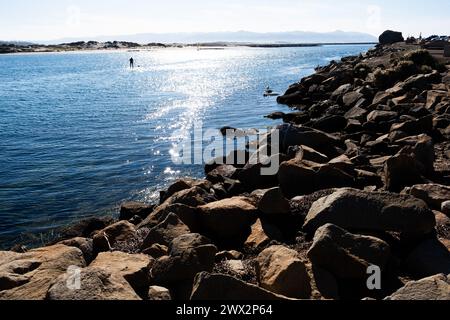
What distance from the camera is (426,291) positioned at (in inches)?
230

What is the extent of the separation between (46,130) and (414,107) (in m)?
22.7

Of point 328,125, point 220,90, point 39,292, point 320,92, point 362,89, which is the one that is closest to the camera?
point 39,292

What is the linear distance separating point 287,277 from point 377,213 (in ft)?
8.57

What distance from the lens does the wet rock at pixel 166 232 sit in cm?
930

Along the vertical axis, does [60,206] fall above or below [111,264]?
below

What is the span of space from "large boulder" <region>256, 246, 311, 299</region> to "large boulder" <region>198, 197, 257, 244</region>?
2.44m

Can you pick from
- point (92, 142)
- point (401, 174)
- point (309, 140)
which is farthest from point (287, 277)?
point (92, 142)

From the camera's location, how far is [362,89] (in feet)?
94.6

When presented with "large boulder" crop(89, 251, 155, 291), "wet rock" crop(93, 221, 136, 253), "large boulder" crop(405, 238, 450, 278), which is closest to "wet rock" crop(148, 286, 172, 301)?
"large boulder" crop(89, 251, 155, 291)

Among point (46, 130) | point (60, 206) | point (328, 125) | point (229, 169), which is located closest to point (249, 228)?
point (229, 169)

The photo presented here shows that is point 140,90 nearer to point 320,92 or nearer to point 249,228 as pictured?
point 320,92

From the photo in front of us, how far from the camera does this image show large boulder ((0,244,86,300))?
6.65m

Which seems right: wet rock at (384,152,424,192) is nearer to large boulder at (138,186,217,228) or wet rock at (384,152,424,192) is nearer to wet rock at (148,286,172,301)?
large boulder at (138,186,217,228)

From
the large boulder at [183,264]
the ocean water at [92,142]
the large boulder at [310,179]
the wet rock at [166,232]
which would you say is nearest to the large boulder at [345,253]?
Answer: the large boulder at [183,264]
